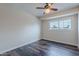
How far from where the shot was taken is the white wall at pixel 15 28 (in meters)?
3.83

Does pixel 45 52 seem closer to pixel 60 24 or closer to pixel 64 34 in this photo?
pixel 64 34

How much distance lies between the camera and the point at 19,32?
488 centimetres

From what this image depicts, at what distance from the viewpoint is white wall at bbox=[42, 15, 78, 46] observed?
4.98 meters

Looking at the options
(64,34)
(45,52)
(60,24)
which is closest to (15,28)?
(45,52)

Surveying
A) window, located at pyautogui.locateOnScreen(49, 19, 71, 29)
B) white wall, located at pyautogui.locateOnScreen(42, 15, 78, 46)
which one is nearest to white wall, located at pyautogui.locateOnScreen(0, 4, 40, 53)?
white wall, located at pyautogui.locateOnScreen(42, 15, 78, 46)

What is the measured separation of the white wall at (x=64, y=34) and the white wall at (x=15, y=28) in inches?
51.9

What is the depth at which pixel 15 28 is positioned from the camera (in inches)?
179

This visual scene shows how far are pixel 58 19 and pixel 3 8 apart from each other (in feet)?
12.6

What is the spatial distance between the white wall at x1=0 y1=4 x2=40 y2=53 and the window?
1471 mm

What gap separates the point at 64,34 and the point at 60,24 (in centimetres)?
96

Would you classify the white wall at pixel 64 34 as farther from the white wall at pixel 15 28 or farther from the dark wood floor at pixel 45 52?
the white wall at pixel 15 28

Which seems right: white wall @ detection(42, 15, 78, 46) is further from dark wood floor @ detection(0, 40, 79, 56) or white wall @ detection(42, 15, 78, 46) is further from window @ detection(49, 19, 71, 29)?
dark wood floor @ detection(0, 40, 79, 56)

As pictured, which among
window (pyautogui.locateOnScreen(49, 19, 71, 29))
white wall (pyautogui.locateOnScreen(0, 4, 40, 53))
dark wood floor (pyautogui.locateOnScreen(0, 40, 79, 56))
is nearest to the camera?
dark wood floor (pyautogui.locateOnScreen(0, 40, 79, 56))

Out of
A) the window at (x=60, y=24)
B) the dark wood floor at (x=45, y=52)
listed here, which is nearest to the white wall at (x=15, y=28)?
the dark wood floor at (x=45, y=52)
